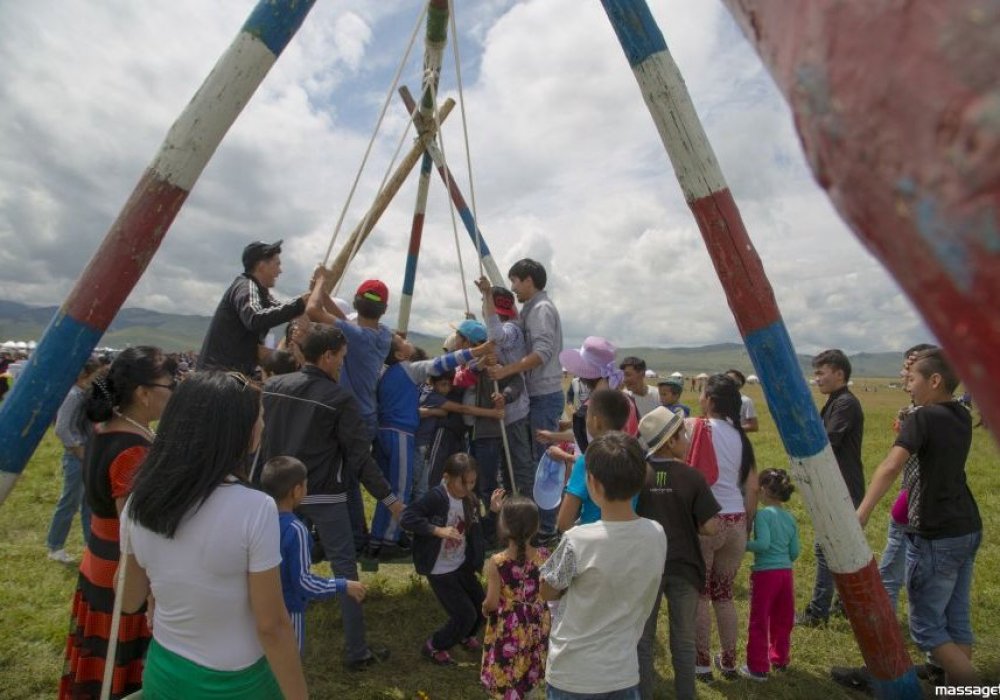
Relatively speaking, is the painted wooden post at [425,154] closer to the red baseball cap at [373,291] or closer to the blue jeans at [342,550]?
the red baseball cap at [373,291]

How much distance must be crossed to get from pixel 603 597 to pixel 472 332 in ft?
11.6

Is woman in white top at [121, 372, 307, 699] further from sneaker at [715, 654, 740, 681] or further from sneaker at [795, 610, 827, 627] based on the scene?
sneaker at [795, 610, 827, 627]

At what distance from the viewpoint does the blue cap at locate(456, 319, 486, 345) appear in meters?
5.70

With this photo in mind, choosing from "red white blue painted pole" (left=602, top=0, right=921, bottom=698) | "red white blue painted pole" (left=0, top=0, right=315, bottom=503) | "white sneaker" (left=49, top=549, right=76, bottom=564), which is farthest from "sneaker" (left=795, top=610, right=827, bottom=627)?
"white sneaker" (left=49, top=549, right=76, bottom=564)

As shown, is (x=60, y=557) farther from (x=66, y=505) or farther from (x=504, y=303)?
(x=504, y=303)

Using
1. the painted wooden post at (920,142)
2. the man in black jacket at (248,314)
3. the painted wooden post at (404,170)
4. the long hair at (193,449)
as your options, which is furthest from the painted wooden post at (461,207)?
the painted wooden post at (920,142)

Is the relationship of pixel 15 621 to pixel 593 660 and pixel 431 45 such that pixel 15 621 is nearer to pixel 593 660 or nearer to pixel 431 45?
pixel 593 660

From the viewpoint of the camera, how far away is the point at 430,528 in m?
3.88

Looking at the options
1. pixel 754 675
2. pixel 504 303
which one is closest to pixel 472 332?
pixel 504 303

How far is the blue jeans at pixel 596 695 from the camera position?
244 centimetres

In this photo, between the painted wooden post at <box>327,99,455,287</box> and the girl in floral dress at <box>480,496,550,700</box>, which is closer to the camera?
the girl in floral dress at <box>480,496,550,700</box>

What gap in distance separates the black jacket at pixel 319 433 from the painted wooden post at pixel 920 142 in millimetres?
3479

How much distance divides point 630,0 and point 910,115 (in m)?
2.79

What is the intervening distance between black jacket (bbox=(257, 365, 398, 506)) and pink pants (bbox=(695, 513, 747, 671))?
2092mm
